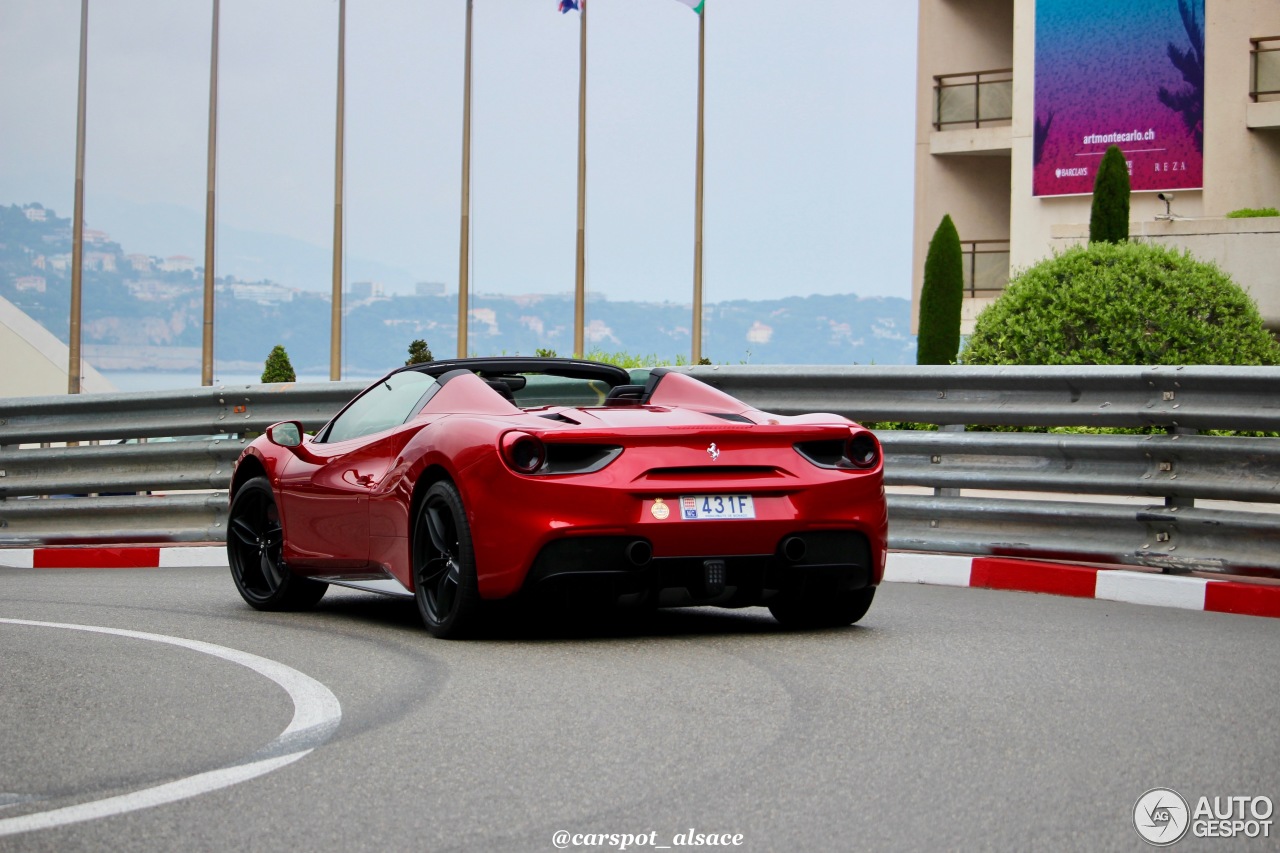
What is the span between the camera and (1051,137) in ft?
115

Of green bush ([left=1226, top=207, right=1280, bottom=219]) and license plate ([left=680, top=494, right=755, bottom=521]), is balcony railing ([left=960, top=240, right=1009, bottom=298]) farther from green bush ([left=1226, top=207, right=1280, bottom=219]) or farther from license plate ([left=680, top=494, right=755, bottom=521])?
license plate ([left=680, top=494, right=755, bottom=521])

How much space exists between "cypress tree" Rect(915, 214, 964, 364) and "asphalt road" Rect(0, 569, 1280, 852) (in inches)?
1029

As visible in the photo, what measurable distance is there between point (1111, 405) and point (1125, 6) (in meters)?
28.4

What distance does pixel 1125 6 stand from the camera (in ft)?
114

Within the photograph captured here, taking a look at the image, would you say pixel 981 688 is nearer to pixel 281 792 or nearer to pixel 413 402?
pixel 281 792

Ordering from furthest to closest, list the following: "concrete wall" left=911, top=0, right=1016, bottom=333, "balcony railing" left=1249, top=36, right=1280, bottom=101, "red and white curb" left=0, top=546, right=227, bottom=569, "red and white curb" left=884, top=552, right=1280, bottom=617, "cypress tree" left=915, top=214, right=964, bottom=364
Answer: "concrete wall" left=911, top=0, right=1016, bottom=333
"cypress tree" left=915, top=214, right=964, bottom=364
"balcony railing" left=1249, top=36, right=1280, bottom=101
"red and white curb" left=0, top=546, right=227, bottom=569
"red and white curb" left=884, top=552, right=1280, bottom=617

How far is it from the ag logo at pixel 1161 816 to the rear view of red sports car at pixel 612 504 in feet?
9.02

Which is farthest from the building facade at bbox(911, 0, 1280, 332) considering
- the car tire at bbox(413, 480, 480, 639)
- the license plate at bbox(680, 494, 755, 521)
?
the car tire at bbox(413, 480, 480, 639)

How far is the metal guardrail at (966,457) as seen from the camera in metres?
8.34

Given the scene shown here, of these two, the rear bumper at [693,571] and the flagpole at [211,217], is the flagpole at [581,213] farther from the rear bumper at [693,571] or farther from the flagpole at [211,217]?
the rear bumper at [693,571]

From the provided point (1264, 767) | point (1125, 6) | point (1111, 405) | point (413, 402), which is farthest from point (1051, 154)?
point (1264, 767)

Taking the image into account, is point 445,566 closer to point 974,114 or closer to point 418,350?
point 974,114

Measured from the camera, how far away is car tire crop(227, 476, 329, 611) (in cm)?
813

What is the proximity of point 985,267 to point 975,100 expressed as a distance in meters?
3.78
